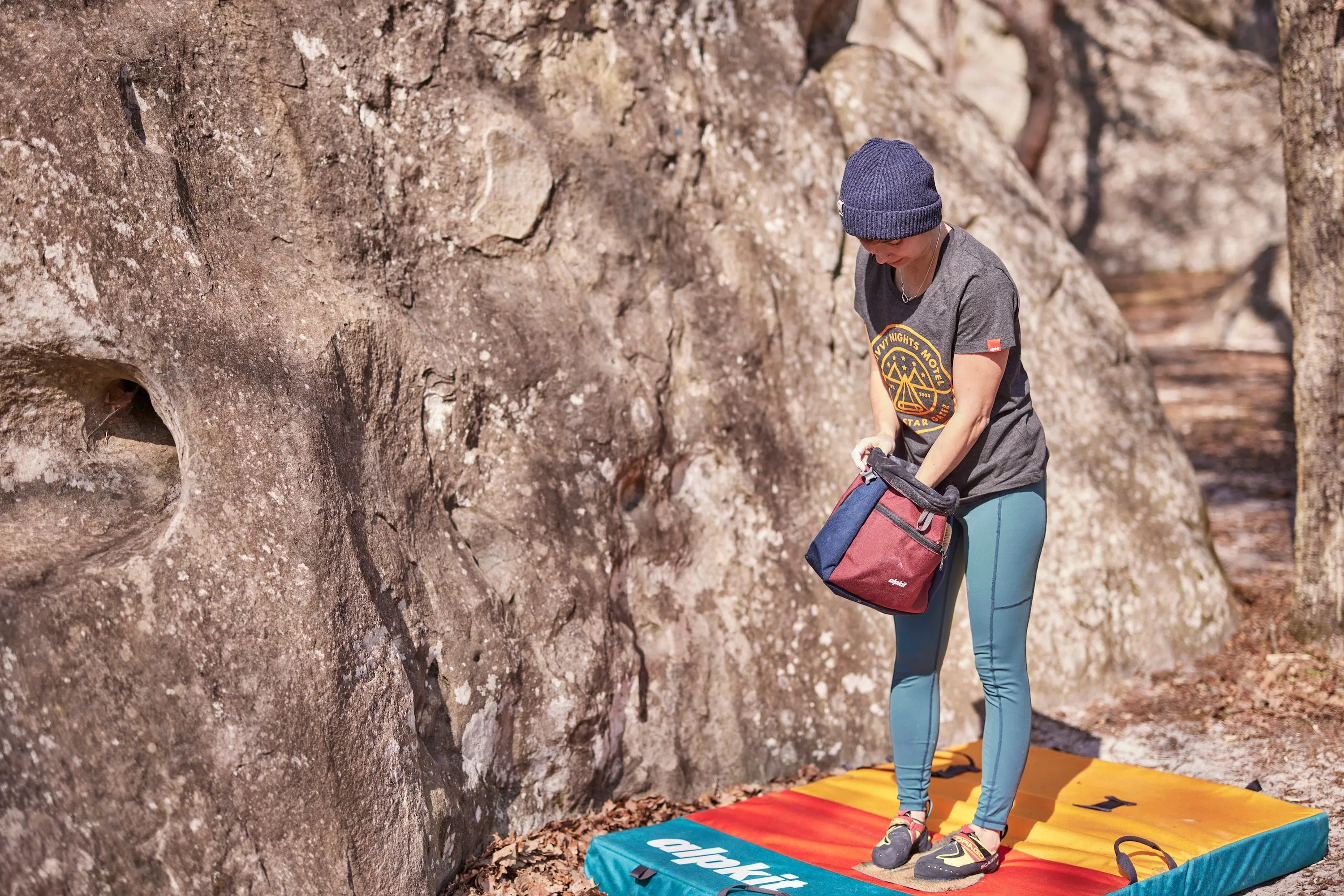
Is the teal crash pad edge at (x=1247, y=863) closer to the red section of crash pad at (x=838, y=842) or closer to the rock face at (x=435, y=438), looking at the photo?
the red section of crash pad at (x=838, y=842)

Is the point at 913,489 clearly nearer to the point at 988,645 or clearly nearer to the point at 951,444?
the point at 951,444

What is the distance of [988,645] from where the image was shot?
3236mm

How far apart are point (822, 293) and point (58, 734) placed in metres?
3.29

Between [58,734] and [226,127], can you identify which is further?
[226,127]

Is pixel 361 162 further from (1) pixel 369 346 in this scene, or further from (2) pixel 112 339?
(2) pixel 112 339

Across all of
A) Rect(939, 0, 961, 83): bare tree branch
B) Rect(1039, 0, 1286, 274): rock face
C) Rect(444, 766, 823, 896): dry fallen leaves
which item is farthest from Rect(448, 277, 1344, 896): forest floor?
Rect(1039, 0, 1286, 274): rock face

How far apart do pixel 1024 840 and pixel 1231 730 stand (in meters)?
1.54

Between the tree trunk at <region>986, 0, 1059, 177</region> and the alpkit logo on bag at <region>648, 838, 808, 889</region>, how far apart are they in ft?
34.3

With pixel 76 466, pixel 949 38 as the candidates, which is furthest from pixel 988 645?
pixel 949 38

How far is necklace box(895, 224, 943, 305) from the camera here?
10.1 ft

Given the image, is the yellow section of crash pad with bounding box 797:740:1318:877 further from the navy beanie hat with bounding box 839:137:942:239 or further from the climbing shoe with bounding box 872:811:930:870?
the navy beanie hat with bounding box 839:137:942:239

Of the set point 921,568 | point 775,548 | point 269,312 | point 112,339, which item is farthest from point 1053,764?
point 112,339

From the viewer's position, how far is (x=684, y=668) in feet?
13.9

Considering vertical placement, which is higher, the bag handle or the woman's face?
the woman's face
